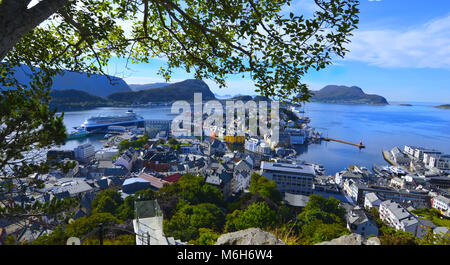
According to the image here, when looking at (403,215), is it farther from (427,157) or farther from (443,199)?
(427,157)

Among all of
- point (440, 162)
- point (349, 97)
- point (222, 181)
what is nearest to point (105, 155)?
point (222, 181)

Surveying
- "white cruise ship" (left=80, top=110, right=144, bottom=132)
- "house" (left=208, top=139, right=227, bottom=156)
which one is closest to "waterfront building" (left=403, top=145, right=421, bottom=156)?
"house" (left=208, top=139, right=227, bottom=156)

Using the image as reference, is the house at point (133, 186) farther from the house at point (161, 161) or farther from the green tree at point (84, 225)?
the house at point (161, 161)

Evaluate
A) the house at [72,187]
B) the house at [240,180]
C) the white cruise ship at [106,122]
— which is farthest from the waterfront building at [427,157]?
the white cruise ship at [106,122]

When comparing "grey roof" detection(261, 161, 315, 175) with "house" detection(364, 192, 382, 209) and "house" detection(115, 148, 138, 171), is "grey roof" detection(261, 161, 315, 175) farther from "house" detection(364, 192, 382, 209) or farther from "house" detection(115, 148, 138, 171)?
"house" detection(115, 148, 138, 171)
